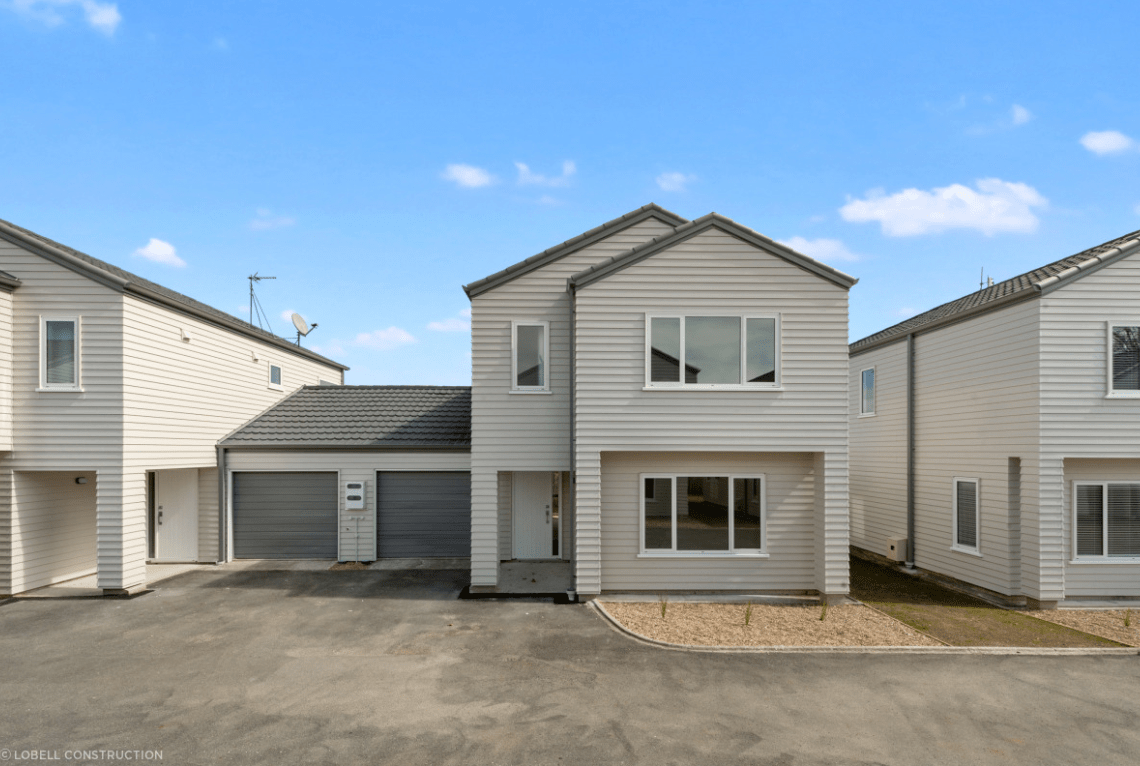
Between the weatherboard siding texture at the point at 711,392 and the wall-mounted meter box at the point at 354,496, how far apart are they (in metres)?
6.45

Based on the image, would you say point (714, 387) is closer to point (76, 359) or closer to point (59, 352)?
point (76, 359)

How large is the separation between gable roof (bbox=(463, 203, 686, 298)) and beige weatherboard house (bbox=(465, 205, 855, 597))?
1136 millimetres

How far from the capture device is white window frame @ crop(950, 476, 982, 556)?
509 inches

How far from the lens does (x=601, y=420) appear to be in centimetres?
1197

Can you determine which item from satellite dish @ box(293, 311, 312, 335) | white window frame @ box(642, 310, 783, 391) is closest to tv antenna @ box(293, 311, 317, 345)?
satellite dish @ box(293, 311, 312, 335)

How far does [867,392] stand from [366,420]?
14048mm

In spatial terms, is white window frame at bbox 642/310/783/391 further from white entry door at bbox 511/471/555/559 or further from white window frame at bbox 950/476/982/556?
white window frame at bbox 950/476/982/556

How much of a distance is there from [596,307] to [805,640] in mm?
6744

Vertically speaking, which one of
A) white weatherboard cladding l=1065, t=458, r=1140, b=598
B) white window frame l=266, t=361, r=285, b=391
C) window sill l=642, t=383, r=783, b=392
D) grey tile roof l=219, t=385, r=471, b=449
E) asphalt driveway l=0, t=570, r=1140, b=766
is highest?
white window frame l=266, t=361, r=285, b=391

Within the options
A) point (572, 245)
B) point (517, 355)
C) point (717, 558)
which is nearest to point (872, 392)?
point (717, 558)

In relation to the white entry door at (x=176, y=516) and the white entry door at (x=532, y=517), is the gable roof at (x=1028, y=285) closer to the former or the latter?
the white entry door at (x=532, y=517)

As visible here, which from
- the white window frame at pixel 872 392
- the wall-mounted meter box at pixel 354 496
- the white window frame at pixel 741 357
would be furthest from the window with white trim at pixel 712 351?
the wall-mounted meter box at pixel 354 496

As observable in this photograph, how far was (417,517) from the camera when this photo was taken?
1598 cm

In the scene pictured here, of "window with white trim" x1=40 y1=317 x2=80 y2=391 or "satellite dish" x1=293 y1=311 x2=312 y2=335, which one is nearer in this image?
"window with white trim" x1=40 y1=317 x2=80 y2=391
